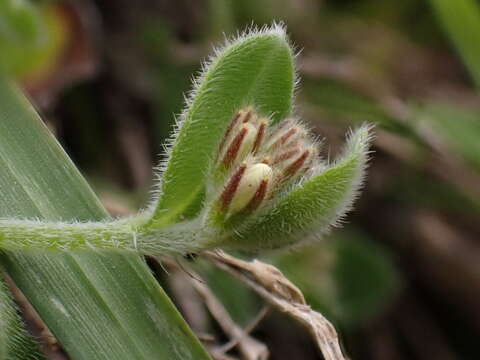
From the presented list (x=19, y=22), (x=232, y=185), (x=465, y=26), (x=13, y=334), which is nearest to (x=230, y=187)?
(x=232, y=185)

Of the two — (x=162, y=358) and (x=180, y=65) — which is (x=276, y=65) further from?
(x=180, y=65)

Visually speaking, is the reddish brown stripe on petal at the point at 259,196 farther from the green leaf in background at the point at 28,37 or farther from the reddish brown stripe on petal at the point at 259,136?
the green leaf in background at the point at 28,37

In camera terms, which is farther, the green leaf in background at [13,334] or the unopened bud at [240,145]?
the unopened bud at [240,145]

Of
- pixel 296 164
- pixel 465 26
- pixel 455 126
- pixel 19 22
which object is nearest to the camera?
pixel 296 164

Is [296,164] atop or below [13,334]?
atop

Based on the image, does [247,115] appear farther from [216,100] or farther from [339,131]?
[339,131]

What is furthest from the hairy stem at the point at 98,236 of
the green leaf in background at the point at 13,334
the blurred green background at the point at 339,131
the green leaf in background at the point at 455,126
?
the green leaf in background at the point at 455,126

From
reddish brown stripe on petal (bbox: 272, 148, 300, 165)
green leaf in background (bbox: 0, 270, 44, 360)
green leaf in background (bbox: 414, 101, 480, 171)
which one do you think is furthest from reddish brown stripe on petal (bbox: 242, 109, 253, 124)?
green leaf in background (bbox: 414, 101, 480, 171)
